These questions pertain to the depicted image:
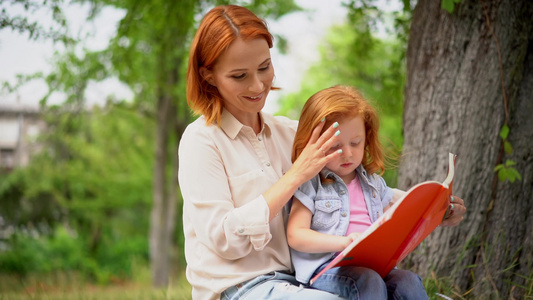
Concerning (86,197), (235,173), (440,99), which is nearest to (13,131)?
(86,197)

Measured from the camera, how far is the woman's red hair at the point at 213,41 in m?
2.35

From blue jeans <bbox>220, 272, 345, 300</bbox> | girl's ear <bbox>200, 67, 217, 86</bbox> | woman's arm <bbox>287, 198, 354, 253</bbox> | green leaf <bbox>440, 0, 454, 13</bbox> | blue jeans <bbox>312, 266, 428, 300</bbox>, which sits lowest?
blue jeans <bbox>220, 272, 345, 300</bbox>

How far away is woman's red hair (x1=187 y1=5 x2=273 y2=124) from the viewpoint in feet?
7.70

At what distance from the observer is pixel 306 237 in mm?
2174

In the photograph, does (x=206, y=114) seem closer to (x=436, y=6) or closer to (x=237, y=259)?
(x=237, y=259)

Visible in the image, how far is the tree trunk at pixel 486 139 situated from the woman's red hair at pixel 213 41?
56.2 inches

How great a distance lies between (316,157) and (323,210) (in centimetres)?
23

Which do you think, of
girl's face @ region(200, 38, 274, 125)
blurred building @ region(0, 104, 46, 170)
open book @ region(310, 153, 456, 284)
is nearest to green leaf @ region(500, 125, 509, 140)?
open book @ region(310, 153, 456, 284)

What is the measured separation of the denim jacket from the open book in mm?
135

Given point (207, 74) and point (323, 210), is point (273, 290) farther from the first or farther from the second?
point (207, 74)

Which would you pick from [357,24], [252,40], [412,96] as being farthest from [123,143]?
[252,40]

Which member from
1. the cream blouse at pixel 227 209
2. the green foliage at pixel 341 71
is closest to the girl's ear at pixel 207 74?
the cream blouse at pixel 227 209

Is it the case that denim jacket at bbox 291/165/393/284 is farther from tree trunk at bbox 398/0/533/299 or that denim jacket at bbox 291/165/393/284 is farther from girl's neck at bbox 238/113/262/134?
tree trunk at bbox 398/0/533/299

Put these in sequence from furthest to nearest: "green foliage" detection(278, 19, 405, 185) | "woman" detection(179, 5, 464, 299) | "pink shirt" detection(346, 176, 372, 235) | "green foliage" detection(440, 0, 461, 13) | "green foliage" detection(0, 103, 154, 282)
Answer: "green foliage" detection(0, 103, 154, 282) → "green foliage" detection(278, 19, 405, 185) → "green foliage" detection(440, 0, 461, 13) → "pink shirt" detection(346, 176, 372, 235) → "woman" detection(179, 5, 464, 299)
